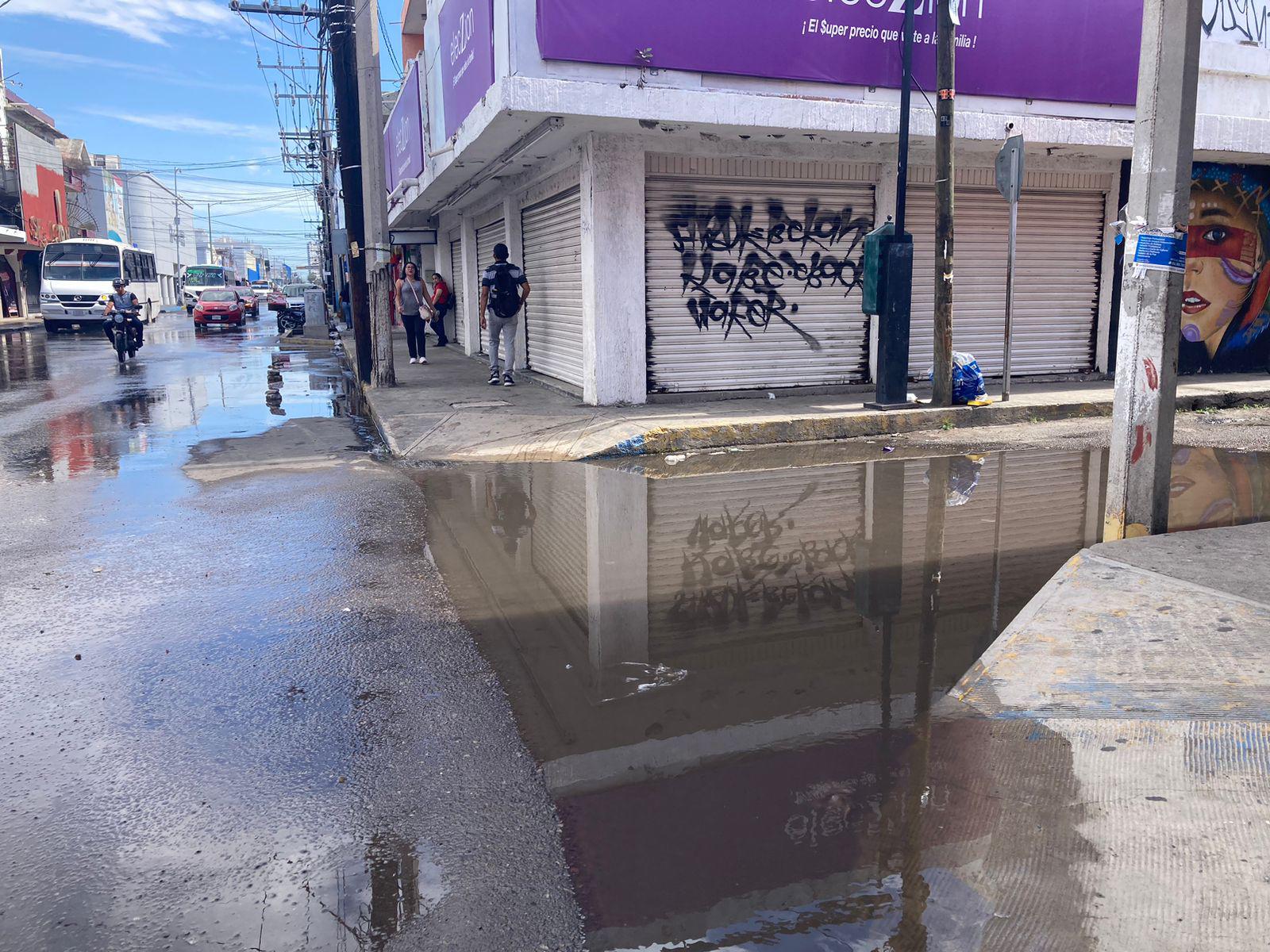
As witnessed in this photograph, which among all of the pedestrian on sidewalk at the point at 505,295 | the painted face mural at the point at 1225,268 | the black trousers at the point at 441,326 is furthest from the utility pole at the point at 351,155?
the painted face mural at the point at 1225,268

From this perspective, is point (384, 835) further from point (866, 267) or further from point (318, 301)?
point (318, 301)

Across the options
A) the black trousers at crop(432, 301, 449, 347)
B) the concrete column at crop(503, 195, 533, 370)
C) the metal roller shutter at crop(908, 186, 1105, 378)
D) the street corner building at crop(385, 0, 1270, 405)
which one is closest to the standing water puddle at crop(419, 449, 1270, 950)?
the street corner building at crop(385, 0, 1270, 405)

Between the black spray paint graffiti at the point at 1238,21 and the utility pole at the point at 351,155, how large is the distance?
1174 cm

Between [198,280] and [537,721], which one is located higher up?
[198,280]

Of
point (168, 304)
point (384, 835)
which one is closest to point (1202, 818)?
point (384, 835)

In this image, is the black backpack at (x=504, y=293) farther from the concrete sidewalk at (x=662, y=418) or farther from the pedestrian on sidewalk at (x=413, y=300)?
the pedestrian on sidewalk at (x=413, y=300)

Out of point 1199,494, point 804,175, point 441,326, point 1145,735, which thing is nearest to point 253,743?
point 1145,735

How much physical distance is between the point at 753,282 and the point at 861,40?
115 inches

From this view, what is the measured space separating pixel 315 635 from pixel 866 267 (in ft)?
25.7

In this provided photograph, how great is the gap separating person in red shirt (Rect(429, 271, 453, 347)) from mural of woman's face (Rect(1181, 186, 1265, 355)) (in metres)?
12.7

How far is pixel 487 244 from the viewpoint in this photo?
61.3ft

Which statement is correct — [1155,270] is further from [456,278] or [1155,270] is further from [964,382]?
[456,278]

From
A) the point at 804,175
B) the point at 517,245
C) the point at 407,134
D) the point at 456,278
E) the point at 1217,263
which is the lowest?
the point at 1217,263

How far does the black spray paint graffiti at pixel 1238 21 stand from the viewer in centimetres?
1254
